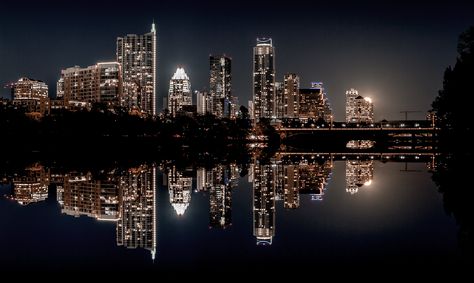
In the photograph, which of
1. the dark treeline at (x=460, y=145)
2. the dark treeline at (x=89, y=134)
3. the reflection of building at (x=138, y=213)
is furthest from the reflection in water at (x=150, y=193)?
the dark treeline at (x=89, y=134)

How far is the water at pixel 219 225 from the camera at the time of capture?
1027 centimetres

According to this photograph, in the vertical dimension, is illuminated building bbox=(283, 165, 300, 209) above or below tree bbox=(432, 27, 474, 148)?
below

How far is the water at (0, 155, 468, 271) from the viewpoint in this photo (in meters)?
10.3

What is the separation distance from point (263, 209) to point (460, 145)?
53.1m

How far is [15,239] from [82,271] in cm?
399

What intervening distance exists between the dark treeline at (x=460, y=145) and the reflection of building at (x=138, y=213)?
640 cm

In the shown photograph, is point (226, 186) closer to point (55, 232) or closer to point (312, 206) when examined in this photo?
point (312, 206)

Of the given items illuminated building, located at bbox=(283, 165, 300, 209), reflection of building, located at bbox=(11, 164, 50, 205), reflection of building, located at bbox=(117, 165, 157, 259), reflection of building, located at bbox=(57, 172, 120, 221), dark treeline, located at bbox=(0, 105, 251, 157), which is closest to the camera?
reflection of building, located at bbox=(117, 165, 157, 259)

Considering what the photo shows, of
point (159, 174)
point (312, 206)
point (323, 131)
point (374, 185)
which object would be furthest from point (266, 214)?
point (323, 131)

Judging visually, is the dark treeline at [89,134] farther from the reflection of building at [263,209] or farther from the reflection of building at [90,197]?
the reflection of building at [263,209]

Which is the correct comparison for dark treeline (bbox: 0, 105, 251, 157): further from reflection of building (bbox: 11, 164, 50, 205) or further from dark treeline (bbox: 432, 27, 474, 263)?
reflection of building (bbox: 11, 164, 50, 205)

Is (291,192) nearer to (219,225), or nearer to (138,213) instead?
(138,213)

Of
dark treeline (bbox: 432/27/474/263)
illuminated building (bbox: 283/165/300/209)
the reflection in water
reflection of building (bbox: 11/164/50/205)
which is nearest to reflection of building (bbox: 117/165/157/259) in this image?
the reflection in water

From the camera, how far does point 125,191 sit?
880 inches
